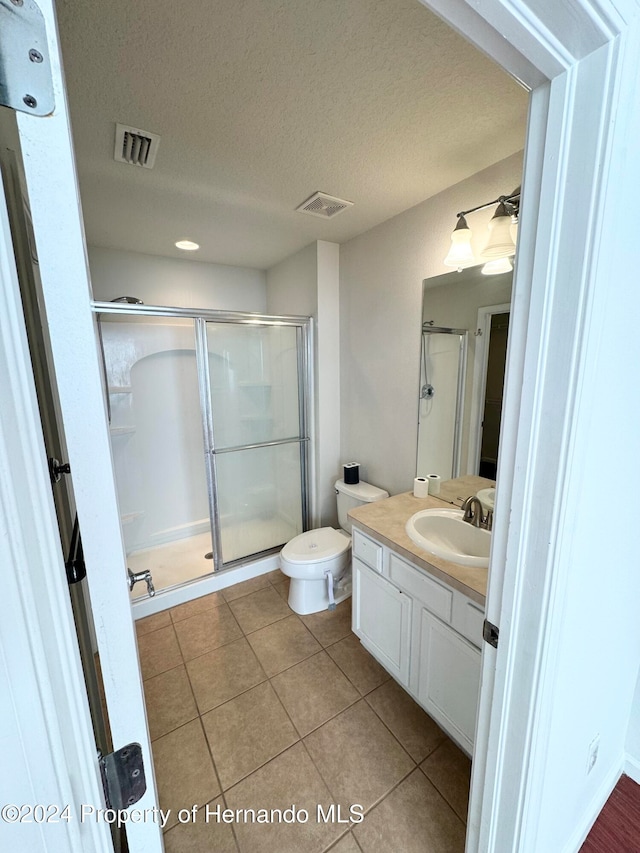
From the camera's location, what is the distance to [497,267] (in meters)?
1.57

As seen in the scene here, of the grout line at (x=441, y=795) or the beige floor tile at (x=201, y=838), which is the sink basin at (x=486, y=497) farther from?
the beige floor tile at (x=201, y=838)

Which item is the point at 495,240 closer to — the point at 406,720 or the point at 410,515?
the point at 410,515

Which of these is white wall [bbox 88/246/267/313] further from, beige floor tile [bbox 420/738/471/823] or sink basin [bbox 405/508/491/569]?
beige floor tile [bbox 420/738/471/823]

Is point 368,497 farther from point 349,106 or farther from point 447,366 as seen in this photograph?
point 349,106

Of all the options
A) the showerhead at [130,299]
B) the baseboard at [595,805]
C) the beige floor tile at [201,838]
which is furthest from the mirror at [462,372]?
the showerhead at [130,299]

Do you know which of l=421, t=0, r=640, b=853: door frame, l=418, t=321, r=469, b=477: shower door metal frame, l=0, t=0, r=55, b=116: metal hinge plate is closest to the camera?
l=0, t=0, r=55, b=116: metal hinge plate

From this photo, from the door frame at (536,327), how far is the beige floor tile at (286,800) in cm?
70

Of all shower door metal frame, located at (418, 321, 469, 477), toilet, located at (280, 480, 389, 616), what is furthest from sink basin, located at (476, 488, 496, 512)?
toilet, located at (280, 480, 389, 616)

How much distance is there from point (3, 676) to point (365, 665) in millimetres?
1886

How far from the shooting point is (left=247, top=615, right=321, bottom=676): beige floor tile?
6.04ft

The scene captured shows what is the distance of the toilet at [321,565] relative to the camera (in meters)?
2.11

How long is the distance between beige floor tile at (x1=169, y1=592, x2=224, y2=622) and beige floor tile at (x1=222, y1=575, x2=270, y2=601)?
5cm

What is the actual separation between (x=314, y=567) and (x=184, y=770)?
1020 millimetres

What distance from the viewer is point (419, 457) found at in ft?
6.82
